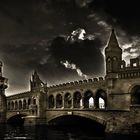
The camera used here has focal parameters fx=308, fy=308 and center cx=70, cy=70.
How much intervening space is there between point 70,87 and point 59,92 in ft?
15.3

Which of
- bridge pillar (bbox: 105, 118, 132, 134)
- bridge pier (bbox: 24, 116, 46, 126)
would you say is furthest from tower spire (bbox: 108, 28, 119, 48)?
bridge pier (bbox: 24, 116, 46, 126)

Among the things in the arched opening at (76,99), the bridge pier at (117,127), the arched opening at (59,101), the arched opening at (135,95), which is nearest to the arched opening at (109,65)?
the arched opening at (135,95)

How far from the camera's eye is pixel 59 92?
207ft

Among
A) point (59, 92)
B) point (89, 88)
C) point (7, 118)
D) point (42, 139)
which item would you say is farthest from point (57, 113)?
point (7, 118)

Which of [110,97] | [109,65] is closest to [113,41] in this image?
[109,65]

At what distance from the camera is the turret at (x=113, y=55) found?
47.7 metres

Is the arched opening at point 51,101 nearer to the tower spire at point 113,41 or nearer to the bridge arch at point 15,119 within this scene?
the bridge arch at point 15,119

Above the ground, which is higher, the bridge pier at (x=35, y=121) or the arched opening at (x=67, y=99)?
the arched opening at (x=67, y=99)

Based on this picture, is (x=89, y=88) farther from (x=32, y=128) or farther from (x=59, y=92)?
(x=32, y=128)

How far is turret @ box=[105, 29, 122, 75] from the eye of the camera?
47.7 meters

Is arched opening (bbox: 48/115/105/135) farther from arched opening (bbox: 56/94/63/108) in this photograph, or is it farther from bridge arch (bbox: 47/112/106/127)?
arched opening (bbox: 56/94/63/108)

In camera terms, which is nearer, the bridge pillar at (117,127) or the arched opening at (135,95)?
the bridge pillar at (117,127)

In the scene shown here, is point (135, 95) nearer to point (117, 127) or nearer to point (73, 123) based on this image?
point (117, 127)

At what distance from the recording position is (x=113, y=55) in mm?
48469
